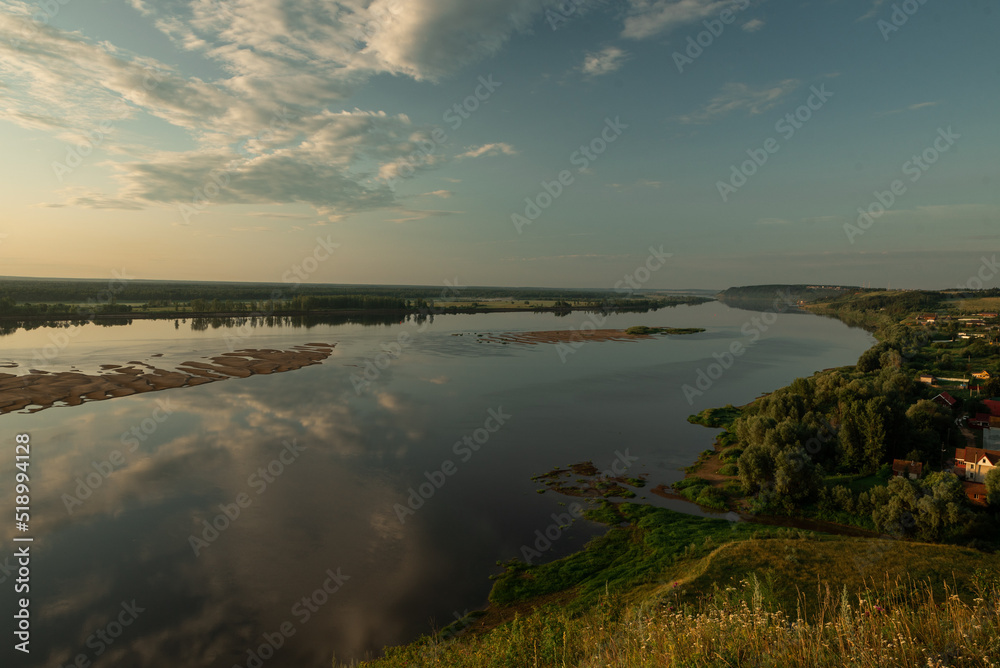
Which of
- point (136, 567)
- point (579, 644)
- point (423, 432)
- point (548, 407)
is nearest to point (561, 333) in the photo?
point (548, 407)

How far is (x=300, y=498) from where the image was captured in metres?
21.6

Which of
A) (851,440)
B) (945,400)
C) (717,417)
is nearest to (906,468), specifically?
(851,440)

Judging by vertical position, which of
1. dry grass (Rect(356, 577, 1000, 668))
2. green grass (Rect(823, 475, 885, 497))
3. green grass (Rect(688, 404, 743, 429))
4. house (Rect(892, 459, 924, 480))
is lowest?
green grass (Rect(823, 475, 885, 497))

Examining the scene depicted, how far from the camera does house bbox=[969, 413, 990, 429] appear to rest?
31172 mm

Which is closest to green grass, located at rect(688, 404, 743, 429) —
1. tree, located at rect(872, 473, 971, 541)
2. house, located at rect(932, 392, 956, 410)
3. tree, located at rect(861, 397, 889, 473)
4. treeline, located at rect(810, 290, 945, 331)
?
tree, located at rect(861, 397, 889, 473)

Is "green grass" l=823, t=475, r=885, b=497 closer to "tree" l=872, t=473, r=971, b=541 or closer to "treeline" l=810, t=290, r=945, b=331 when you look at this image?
"tree" l=872, t=473, r=971, b=541

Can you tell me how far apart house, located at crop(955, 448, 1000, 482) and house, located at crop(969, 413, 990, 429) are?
10.9 m

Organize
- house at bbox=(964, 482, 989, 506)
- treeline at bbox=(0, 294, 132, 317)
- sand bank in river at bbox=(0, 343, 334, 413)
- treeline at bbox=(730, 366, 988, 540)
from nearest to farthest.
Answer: treeline at bbox=(730, 366, 988, 540)
house at bbox=(964, 482, 989, 506)
sand bank in river at bbox=(0, 343, 334, 413)
treeline at bbox=(0, 294, 132, 317)

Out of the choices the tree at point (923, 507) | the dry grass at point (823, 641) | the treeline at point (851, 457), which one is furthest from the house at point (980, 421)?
the dry grass at point (823, 641)

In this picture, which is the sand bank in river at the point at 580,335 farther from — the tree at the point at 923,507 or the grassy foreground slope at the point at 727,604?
the grassy foreground slope at the point at 727,604

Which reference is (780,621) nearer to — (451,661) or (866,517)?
(451,661)

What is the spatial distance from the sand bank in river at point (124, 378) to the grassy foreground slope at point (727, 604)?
123 feet

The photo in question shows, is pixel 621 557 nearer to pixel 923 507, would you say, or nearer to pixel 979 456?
pixel 923 507

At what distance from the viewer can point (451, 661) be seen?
8.23 meters
